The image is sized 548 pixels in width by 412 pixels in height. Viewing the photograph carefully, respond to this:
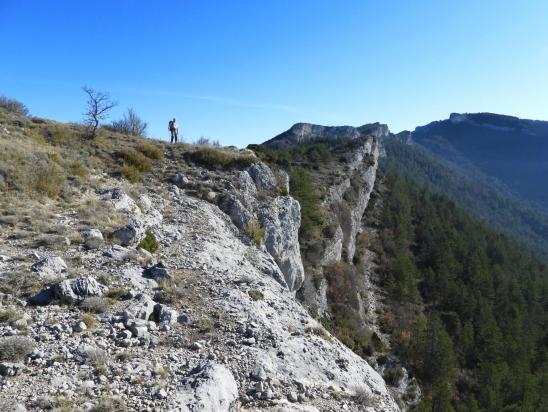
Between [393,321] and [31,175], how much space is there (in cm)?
4758

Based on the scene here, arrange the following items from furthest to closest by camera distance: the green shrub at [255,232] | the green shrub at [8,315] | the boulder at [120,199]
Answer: the green shrub at [255,232] → the boulder at [120,199] → the green shrub at [8,315]

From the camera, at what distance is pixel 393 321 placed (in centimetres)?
5303

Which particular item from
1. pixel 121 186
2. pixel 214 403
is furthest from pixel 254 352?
pixel 121 186

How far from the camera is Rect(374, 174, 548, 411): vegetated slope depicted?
153 ft

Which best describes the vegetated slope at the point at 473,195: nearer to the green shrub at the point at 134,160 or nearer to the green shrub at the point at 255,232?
the green shrub at the point at 255,232

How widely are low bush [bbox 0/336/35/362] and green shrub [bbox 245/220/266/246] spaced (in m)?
12.1

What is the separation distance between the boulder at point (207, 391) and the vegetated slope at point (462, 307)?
1291 inches

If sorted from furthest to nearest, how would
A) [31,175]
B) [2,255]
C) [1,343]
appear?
[31,175]
[2,255]
[1,343]

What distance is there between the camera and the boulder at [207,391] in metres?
7.63

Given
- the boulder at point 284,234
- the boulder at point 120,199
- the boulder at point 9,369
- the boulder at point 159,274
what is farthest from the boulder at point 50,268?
the boulder at point 284,234

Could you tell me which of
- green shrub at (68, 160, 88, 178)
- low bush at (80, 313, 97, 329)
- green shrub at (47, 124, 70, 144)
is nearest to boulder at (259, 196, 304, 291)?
green shrub at (68, 160, 88, 178)

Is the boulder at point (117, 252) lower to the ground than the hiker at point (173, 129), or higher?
lower

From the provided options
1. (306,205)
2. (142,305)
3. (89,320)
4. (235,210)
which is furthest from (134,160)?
(306,205)

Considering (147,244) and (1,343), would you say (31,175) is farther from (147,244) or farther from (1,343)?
(1,343)
